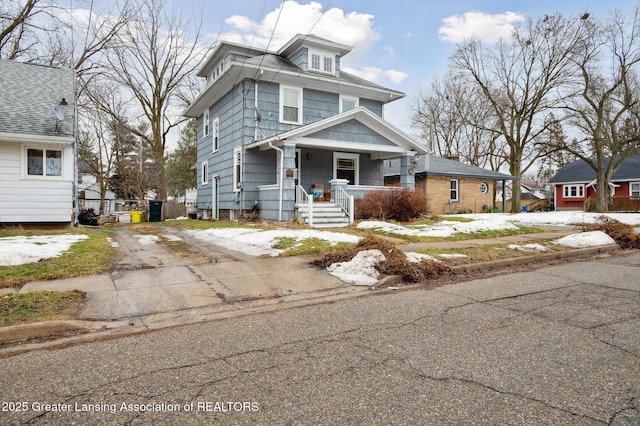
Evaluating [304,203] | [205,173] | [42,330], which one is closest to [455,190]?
[304,203]

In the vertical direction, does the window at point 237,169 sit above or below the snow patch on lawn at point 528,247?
above

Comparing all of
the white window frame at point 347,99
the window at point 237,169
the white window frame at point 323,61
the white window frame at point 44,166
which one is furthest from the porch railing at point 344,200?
the white window frame at point 44,166

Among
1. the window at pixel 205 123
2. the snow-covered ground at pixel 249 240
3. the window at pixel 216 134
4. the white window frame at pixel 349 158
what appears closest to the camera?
the snow-covered ground at pixel 249 240

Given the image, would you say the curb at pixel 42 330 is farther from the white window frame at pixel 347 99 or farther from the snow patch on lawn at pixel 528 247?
the white window frame at pixel 347 99

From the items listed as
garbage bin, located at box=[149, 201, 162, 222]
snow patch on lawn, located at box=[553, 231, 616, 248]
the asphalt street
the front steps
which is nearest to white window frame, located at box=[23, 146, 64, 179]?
the front steps

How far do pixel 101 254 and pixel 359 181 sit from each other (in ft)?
42.6

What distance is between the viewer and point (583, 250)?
29.4ft

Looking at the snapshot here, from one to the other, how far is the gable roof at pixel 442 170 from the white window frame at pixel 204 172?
40.8 feet

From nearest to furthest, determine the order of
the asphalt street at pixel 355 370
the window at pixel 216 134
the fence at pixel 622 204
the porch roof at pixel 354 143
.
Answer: the asphalt street at pixel 355 370
the porch roof at pixel 354 143
the window at pixel 216 134
the fence at pixel 622 204

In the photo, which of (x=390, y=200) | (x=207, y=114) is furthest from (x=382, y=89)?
(x=207, y=114)

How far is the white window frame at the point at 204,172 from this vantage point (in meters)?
21.3

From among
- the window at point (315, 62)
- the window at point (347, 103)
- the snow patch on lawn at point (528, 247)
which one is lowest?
the snow patch on lawn at point (528, 247)

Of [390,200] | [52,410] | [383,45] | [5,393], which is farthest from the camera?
[390,200]

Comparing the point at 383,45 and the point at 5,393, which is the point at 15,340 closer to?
the point at 5,393
